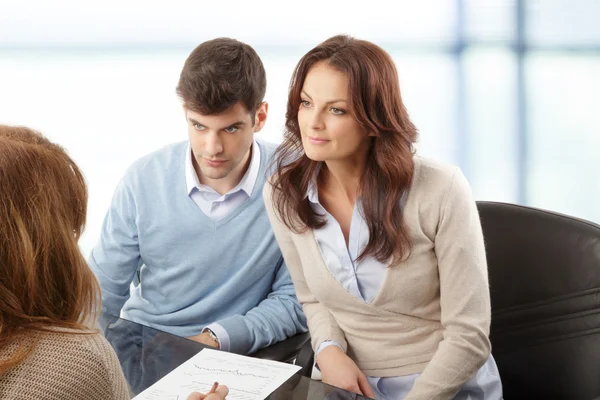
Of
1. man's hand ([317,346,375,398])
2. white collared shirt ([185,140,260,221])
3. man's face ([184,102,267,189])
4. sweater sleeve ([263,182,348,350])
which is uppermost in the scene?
man's face ([184,102,267,189])

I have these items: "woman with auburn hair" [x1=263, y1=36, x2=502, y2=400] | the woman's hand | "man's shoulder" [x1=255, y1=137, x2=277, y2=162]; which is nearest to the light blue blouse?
"woman with auburn hair" [x1=263, y1=36, x2=502, y2=400]

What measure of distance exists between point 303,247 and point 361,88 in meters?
0.42

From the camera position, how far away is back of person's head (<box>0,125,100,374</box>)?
1146 millimetres

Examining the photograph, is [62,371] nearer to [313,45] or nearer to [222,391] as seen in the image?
[222,391]

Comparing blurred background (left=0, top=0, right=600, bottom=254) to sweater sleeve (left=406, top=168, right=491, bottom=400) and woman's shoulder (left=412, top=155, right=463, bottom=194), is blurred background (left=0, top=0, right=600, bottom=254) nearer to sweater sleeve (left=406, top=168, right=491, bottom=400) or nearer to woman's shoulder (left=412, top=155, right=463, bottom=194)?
woman's shoulder (left=412, top=155, right=463, bottom=194)

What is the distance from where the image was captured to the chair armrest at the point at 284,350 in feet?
6.42

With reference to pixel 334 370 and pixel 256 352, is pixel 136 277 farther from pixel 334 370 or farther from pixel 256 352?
pixel 334 370

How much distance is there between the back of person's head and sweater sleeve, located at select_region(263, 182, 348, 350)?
797 millimetres

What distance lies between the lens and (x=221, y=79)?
6.71 feet

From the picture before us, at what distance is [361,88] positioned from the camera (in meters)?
1.75

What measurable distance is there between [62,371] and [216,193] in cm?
106

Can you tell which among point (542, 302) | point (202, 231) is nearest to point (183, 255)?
point (202, 231)

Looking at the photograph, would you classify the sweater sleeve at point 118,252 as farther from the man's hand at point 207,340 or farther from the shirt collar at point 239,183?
the man's hand at point 207,340

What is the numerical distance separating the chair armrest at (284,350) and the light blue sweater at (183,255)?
5 cm
